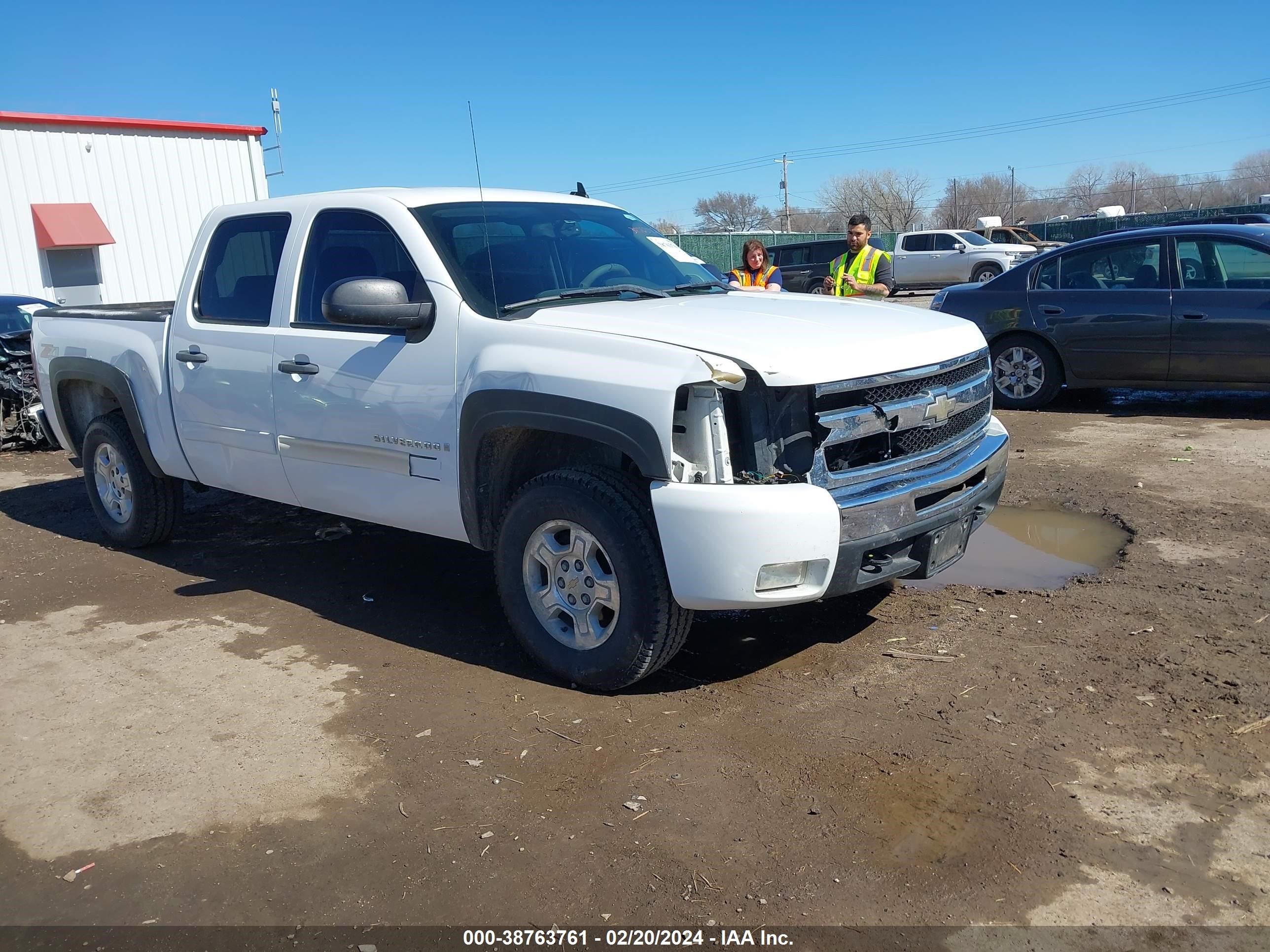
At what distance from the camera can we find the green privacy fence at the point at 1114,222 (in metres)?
38.8

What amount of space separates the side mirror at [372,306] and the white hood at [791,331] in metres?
0.55

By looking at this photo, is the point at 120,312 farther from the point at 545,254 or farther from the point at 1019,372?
the point at 1019,372

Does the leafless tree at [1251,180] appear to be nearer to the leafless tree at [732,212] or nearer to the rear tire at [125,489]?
the leafless tree at [732,212]

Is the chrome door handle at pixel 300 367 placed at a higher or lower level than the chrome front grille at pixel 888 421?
higher

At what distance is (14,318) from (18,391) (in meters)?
1.55

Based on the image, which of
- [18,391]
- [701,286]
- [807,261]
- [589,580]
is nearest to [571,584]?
[589,580]

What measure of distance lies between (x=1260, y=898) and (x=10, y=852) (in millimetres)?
3701

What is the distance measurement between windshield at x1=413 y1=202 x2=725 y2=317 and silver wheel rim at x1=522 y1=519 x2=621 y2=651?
0.99m

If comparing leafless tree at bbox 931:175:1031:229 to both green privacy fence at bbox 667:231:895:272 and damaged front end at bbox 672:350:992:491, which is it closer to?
green privacy fence at bbox 667:231:895:272

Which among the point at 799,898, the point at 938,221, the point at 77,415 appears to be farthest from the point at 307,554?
the point at 938,221

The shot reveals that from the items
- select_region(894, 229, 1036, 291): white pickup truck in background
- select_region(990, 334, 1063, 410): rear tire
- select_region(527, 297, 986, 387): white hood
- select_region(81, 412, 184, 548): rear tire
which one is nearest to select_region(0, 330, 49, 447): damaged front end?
select_region(81, 412, 184, 548): rear tire

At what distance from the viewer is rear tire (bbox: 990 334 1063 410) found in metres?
9.84

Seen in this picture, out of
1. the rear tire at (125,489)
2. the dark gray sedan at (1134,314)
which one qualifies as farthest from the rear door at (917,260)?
the rear tire at (125,489)

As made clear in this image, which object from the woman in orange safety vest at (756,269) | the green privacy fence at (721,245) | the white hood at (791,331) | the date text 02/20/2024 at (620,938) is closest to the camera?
the date text 02/20/2024 at (620,938)
